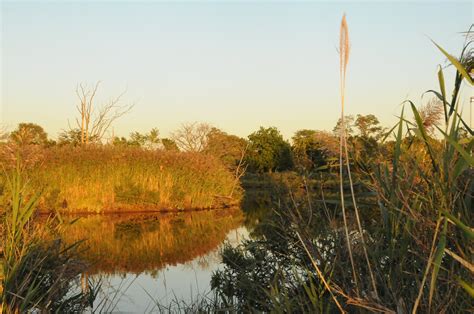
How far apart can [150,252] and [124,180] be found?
7.01m

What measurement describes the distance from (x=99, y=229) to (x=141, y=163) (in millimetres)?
5115

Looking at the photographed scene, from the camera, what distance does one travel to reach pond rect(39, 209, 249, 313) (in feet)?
21.6

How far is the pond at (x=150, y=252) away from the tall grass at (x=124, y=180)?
38.6 inches

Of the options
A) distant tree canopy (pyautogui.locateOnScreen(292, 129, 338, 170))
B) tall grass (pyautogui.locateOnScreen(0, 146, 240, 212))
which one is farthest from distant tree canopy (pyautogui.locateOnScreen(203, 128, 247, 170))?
distant tree canopy (pyautogui.locateOnScreen(292, 129, 338, 170))

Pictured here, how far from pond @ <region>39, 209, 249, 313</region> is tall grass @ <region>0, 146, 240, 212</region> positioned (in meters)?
0.98

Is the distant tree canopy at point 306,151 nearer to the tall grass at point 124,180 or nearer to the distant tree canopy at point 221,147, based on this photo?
the tall grass at point 124,180

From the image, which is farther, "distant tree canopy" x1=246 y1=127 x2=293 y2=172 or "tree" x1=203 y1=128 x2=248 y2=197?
"tree" x1=203 y1=128 x2=248 y2=197

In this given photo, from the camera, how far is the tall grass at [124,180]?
635 inches

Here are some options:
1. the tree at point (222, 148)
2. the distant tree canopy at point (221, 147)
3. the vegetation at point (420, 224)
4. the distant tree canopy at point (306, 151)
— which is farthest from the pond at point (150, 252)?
the distant tree canopy at point (221, 147)

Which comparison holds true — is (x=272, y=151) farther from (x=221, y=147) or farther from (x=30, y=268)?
(x=221, y=147)

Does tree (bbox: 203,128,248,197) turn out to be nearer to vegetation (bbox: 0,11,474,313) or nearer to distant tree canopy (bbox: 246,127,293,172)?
vegetation (bbox: 0,11,474,313)

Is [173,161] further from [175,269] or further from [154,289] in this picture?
[154,289]

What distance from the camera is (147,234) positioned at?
1183 cm

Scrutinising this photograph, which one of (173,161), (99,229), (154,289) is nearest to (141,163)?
(173,161)
